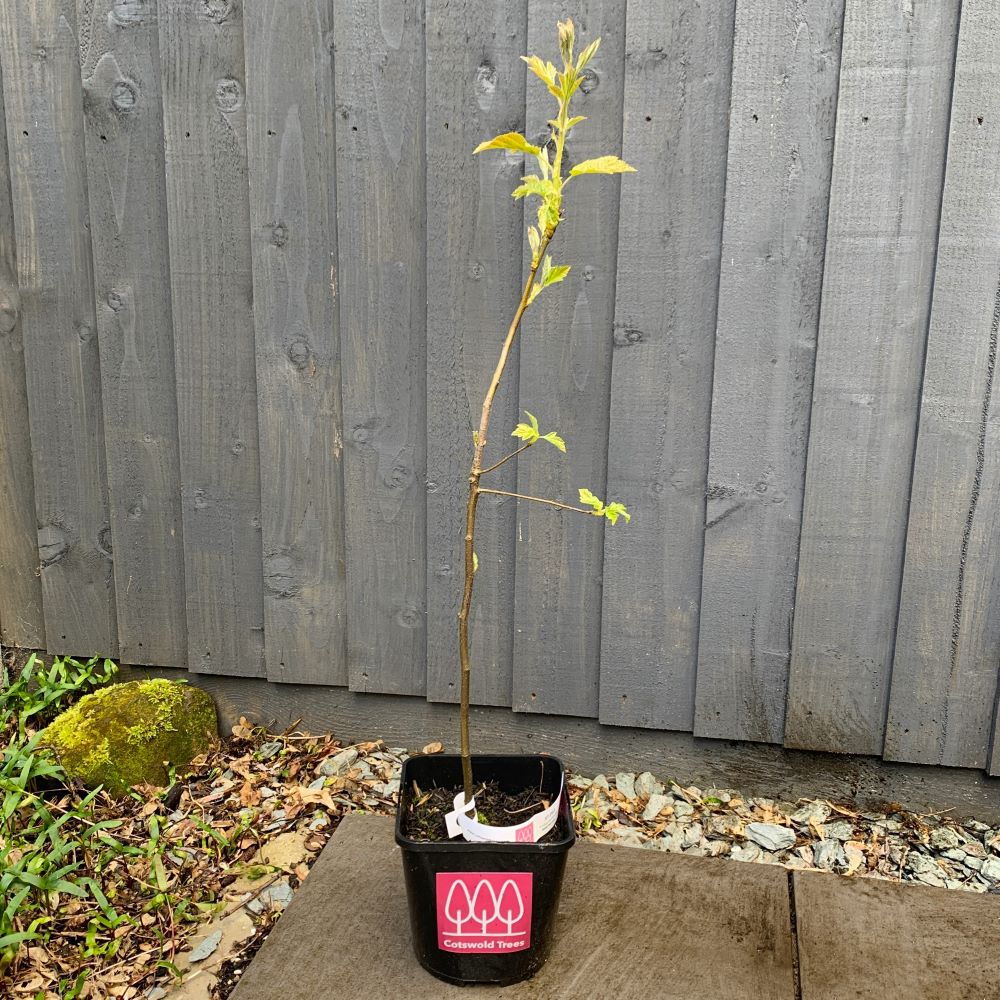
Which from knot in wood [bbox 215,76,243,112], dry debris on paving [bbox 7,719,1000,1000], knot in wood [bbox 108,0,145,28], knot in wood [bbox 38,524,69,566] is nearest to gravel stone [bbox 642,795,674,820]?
dry debris on paving [bbox 7,719,1000,1000]

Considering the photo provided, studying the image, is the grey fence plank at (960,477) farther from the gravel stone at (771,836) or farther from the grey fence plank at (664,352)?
the grey fence plank at (664,352)

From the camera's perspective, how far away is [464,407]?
7.82 ft

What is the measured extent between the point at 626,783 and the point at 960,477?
1085 mm

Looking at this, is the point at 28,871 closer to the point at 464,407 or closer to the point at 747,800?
the point at 464,407

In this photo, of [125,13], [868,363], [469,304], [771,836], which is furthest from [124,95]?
[771,836]

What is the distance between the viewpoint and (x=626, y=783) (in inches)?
98.0

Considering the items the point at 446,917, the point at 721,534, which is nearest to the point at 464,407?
the point at 721,534

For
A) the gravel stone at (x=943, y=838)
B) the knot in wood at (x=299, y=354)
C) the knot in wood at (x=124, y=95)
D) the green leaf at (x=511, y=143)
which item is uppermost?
the knot in wood at (x=124, y=95)

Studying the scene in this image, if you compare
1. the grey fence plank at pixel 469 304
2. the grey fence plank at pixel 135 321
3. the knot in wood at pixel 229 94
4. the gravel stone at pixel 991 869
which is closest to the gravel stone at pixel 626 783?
the grey fence plank at pixel 469 304

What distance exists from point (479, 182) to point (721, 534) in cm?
100

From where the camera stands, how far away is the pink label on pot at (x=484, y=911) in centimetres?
170

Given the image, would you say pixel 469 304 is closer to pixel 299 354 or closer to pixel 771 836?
pixel 299 354

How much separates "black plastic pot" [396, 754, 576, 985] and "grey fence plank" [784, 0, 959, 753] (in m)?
0.87

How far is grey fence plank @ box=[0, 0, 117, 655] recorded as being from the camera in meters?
2.44
